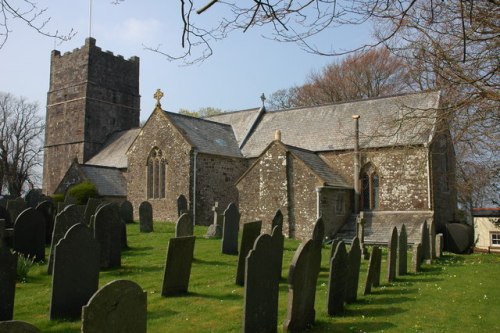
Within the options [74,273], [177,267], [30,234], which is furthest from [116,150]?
[74,273]

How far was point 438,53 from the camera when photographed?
8156 millimetres

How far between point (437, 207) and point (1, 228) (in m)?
17.6

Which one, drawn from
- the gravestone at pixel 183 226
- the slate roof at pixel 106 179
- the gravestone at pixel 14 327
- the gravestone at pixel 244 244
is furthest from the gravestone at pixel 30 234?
the slate roof at pixel 106 179

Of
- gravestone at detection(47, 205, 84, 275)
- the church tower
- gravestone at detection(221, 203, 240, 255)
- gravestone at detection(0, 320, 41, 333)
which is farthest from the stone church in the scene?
gravestone at detection(0, 320, 41, 333)

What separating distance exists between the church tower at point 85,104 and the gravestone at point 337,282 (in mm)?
32056

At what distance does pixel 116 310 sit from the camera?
418 centimetres

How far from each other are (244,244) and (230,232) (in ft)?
12.1

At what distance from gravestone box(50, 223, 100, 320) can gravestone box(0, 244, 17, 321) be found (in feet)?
1.76

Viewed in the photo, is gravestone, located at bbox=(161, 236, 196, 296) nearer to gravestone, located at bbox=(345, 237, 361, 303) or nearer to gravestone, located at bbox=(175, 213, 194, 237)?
gravestone, located at bbox=(345, 237, 361, 303)

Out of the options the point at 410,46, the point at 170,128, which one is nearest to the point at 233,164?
the point at 170,128

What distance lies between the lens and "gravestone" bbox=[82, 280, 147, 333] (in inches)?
157

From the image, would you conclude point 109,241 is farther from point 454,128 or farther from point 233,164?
point 233,164

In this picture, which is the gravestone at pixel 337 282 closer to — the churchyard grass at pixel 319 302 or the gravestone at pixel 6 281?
the churchyard grass at pixel 319 302

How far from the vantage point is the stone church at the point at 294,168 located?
66.3 feet
